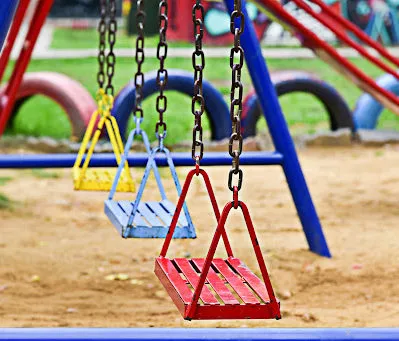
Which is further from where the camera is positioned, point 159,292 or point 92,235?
point 92,235

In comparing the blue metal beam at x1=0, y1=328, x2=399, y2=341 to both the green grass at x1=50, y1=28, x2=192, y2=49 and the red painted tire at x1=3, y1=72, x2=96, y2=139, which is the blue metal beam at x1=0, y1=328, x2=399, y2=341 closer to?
Answer: the red painted tire at x1=3, y1=72, x2=96, y2=139

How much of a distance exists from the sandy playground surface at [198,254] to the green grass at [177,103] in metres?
1.60

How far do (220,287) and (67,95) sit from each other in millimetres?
5649

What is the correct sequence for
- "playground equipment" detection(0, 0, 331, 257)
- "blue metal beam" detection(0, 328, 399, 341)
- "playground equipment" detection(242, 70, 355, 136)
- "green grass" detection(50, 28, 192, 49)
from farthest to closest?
"green grass" detection(50, 28, 192, 49) < "playground equipment" detection(242, 70, 355, 136) < "playground equipment" detection(0, 0, 331, 257) < "blue metal beam" detection(0, 328, 399, 341)

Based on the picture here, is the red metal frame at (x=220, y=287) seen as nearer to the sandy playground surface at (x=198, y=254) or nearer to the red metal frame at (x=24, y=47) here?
the sandy playground surface at (x=198, y=254)

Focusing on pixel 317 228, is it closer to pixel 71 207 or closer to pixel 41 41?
pixel 71 207

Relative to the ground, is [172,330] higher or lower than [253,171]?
higher

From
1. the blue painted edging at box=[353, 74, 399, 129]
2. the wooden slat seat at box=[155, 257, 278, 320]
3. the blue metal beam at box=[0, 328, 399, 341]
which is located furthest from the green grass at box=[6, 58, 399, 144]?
the blue metal beam at box=[0, 328, 399, 341]

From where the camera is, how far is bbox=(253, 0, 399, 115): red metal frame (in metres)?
4.50

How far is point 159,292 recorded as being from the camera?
4.05m

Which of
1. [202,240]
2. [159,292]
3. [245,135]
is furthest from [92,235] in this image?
[245,135]

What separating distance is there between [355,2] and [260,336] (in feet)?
53.7

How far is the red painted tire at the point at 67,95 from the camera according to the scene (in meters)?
7.78

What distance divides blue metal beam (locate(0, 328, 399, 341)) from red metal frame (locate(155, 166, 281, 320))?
0.23 meters
